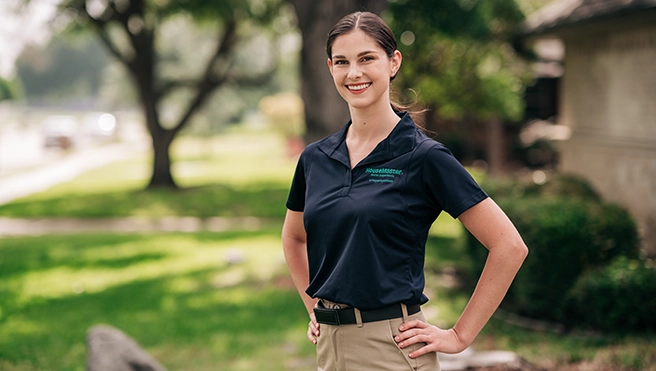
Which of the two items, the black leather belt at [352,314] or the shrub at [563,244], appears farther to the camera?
the shrub at [563,244]

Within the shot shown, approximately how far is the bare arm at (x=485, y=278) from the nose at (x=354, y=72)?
23.4 inches

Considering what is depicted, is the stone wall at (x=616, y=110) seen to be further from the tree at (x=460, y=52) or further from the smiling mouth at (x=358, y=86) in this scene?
the smiling mouth at (x=358, y=86)

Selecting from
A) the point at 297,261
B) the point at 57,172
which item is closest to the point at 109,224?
the point at 297,261

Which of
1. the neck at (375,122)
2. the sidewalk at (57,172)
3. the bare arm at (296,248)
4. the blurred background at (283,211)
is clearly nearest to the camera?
the neck at (375,122)

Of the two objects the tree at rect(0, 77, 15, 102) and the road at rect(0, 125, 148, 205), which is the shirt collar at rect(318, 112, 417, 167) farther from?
the tree at rect(0, 77, 15, 102)

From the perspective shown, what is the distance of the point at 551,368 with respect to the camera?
540 cm

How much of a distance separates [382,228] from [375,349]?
42 centimetres

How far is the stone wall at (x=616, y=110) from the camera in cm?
830

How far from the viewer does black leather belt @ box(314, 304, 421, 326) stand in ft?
8.02

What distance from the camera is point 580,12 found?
886cm

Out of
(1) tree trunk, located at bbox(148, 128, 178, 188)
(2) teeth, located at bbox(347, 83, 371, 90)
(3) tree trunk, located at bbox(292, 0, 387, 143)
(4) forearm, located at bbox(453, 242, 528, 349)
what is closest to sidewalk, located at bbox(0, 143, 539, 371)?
(4) forearm, located at bbox(453, 242, 528, 349)

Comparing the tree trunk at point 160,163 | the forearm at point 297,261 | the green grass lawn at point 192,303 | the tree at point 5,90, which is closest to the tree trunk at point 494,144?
the green grass lawn at point 192,303

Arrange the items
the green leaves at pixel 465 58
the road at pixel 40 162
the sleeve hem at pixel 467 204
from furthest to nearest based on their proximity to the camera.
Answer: the road at pixel 40 162 < the green leaves at pixel 465 58 < the sleeve hem at pixel 467 204

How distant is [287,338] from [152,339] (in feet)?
4.39
